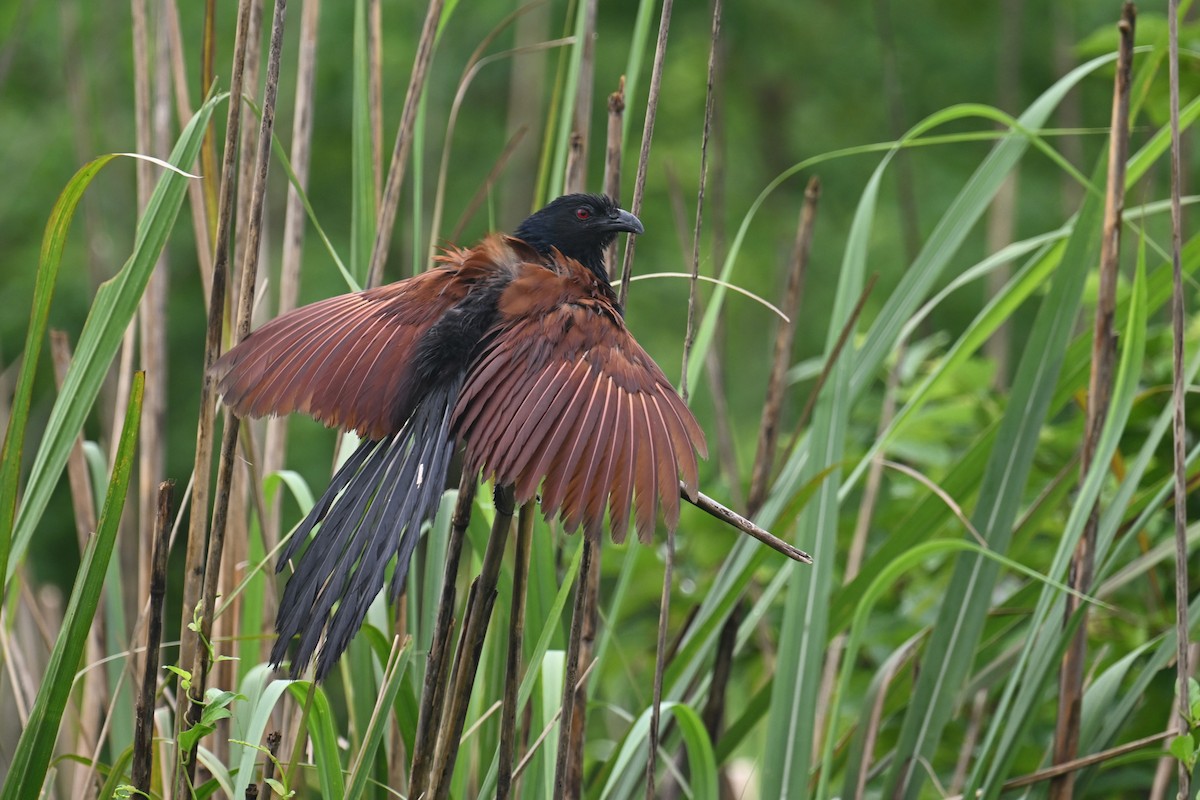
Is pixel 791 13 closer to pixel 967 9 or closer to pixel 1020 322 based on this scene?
pixel 967 9

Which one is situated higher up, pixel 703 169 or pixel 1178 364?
pixel 703 169

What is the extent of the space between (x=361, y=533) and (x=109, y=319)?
33 centimetres

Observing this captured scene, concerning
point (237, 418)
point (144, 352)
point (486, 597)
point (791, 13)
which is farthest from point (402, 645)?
point (791, 13)

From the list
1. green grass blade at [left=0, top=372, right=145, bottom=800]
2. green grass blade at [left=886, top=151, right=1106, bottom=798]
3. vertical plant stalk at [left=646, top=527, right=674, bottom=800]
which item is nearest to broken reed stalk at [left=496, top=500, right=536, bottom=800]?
vertical plant stalk at [left=646, top=527, right=674, bottom=800]

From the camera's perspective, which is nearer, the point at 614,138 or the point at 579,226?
the point at 614,138

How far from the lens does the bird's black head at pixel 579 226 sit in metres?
1.70

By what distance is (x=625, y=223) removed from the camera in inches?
66.0

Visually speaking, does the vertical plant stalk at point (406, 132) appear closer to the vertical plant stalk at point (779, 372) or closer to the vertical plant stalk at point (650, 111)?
the vertical plant stalk at point (650, 111)

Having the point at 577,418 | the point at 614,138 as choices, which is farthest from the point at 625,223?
the point at 577,418

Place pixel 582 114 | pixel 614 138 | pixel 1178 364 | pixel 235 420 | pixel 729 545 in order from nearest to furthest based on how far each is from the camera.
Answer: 1. pixel 235 420
2. pixel 1178 364
3. pixel 614 138
4. pixel 582 114
5. pixel 729 545

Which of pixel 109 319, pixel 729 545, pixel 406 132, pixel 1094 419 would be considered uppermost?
pixel 406 132

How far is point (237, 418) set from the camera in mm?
1181

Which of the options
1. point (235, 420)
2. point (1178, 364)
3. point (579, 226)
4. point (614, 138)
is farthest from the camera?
point (579, 226)

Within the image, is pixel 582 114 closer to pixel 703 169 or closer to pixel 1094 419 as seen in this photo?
pixel 703 169
